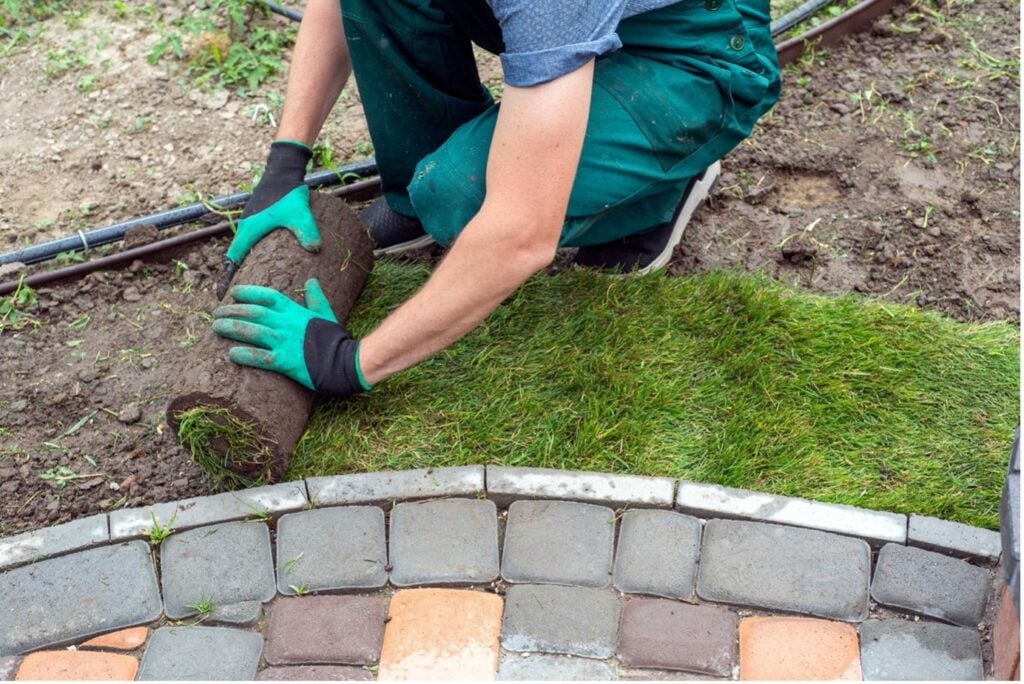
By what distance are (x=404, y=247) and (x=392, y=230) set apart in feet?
0.24

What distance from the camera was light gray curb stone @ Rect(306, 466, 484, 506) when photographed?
9.30ft

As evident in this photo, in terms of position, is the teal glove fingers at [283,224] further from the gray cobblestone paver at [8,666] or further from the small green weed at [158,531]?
the gray cobblestone paver at [8,666]

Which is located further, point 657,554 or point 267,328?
point 267,328

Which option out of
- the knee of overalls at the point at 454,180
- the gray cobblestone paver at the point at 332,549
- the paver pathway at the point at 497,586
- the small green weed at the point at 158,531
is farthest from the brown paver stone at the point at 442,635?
the knee of overalls at the point at 454,180

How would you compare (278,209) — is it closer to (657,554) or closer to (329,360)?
(329,360)

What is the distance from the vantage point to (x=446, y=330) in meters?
2.84

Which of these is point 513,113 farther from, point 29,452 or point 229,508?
point 29,452

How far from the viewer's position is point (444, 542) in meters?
2.74

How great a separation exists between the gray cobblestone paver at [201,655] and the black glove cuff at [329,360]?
0.70m

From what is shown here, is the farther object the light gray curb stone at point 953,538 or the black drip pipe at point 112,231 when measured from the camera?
the black drip pipe at point 112,231

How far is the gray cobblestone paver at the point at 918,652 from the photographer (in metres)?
2.45

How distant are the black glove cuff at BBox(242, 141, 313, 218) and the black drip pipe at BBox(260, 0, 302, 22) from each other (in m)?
1.30

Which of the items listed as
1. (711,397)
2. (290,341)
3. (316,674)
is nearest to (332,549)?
(316,674)

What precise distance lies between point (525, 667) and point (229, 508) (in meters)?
0.93
